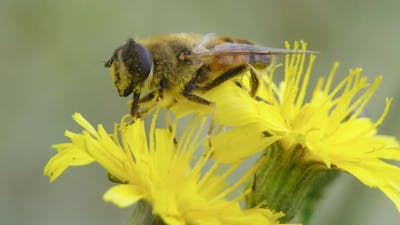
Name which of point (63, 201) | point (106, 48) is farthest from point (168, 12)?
point (63, 201)

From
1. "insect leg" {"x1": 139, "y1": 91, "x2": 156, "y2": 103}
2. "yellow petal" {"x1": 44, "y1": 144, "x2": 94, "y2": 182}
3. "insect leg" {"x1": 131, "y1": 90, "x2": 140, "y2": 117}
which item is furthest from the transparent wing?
"yellow petal" {"x1": 44, "y1": 144, "x2": 94, "y2": 182}

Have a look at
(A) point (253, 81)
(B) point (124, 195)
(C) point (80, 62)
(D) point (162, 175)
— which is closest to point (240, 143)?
(D) point (162, 175)

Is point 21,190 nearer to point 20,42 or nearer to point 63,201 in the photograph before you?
point 63,201

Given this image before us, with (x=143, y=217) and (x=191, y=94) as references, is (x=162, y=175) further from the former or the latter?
(x=191, y=94)

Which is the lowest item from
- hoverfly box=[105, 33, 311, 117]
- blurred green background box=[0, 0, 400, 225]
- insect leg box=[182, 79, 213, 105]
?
blurred green background box=[0, 0, 400, 225]

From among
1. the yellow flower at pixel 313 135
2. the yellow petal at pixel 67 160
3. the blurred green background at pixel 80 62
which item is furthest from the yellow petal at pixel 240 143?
the blurred green background at pixel 80 62

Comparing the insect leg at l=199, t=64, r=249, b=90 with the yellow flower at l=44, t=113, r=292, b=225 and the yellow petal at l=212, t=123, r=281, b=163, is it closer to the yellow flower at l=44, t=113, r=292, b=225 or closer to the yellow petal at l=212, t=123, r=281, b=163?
the yellow flower at l=44, t=113, r=292, b=225
